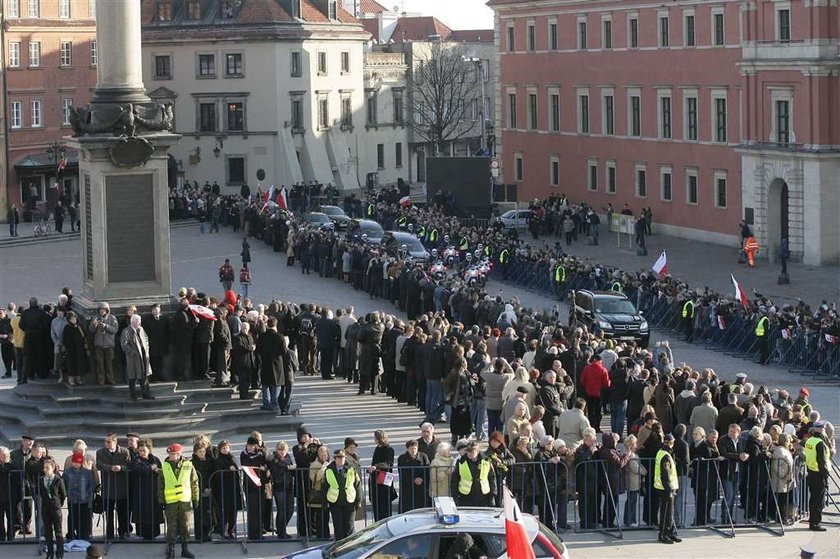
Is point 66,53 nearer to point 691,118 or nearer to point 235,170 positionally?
point 235,170

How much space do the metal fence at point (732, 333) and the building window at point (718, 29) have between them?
16.4 m

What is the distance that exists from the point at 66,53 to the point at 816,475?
57.5 meters

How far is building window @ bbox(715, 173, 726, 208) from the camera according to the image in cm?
6431

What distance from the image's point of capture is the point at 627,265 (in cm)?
6009

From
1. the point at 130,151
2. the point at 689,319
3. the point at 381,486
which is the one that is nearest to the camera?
the point at 381,486

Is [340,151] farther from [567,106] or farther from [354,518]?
[354,518]

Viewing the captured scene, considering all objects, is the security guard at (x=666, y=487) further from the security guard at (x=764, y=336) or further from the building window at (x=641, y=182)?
the building window at (x=641, y=182)

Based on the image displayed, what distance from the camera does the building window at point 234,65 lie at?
85.4m

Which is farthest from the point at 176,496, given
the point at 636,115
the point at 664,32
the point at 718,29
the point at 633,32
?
the point at 633,32

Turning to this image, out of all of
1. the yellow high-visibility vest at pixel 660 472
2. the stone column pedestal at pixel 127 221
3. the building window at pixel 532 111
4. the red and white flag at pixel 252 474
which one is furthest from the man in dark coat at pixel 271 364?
the building window at pixel 532 111

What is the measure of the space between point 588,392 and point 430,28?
314ft

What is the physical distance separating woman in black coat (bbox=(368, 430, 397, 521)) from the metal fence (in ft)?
58.8

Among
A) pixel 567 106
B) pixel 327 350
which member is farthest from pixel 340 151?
pixel 327 350

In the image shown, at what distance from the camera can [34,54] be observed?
73.7m
